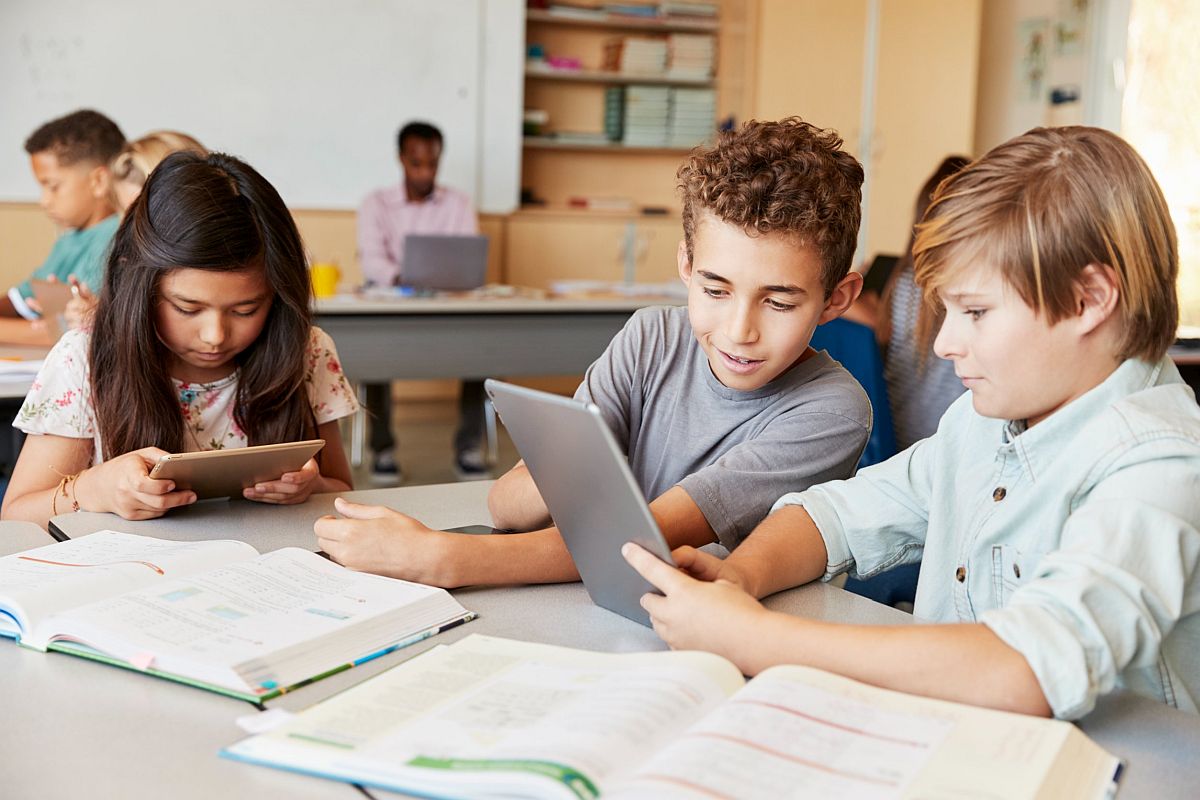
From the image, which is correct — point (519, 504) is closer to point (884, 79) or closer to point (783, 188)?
point (783, 188)

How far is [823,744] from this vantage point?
0.75 metres

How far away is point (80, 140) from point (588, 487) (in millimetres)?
2696

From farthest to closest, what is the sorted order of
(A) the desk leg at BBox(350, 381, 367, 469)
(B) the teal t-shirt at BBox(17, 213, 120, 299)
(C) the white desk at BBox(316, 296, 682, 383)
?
(A) the desk leg at BBox(350, 381, 367, 469), (C) the white desk at BBox(316, 296, 682, 383), (B) the teal t-shirt at BBox(17, 213, 120, 299)

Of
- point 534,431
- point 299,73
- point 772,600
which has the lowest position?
point 772,600

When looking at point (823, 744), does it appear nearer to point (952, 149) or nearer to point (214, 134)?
point (214, 134)

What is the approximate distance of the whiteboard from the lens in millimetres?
4957

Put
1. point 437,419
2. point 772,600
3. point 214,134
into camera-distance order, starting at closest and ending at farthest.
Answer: point 772,600 < point 214,134 < point 437,419

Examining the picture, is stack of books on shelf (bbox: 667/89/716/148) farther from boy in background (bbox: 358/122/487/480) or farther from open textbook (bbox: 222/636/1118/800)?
open textbook (bbox: 222/636/1118/800)

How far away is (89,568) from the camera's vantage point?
111 centimetres

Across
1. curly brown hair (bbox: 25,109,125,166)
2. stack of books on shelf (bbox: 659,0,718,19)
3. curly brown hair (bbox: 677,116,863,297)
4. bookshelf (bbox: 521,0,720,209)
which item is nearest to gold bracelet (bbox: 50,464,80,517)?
curly brown hair (bbox: 677,116,863,297)

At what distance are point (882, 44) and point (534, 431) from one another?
17.5 feet

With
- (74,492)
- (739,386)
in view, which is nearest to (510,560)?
(739,386)

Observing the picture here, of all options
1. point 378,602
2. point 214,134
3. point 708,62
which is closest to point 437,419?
point 214,134

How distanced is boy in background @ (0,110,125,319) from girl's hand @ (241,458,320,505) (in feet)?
5.95
